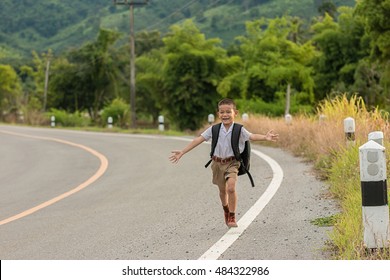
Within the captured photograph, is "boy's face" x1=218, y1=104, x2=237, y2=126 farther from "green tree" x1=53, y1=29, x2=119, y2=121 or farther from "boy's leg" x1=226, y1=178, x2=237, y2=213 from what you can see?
"green tree" x1=53, y1=29, x2=119, y2=121

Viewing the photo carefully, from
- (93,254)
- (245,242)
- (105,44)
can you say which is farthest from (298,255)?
(105,44)

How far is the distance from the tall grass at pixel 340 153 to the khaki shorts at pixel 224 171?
1106 millimetres

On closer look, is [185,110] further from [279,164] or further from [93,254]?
[93,254]

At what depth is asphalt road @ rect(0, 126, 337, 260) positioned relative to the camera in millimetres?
6117

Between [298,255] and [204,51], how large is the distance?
38.5 meters

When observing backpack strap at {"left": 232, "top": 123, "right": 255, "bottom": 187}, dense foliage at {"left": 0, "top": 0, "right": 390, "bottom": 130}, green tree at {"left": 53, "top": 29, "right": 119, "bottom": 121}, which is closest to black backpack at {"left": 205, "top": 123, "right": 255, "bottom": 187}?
backpack strap at {"left": 232, "top": 123, "right": 255, "bottom": 187}

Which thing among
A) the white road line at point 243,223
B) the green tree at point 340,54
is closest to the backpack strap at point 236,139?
the white road line at point 243,223

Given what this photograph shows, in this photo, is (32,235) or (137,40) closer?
(32,235)

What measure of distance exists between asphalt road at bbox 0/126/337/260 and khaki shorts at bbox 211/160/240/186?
519 mm

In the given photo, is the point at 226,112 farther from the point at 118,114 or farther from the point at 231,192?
the point at 118,114

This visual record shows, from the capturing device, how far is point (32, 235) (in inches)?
283

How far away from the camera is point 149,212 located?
8.47m

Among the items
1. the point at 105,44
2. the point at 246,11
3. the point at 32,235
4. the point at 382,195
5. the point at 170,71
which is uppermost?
the point at 246,11

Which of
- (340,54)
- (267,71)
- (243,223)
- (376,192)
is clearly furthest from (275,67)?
(376,192)
